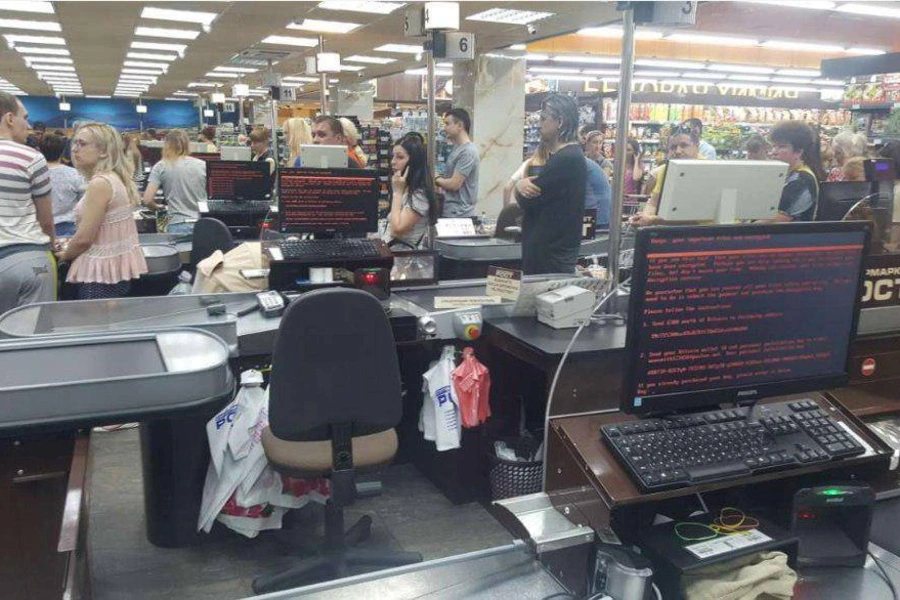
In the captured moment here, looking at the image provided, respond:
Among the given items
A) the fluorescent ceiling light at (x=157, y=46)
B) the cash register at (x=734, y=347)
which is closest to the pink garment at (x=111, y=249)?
the cash register at (x=734, y=347)

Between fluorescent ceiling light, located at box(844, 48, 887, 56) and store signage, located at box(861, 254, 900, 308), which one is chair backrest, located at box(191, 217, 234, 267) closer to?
store signage, located at box(861, 254, 900, 308)

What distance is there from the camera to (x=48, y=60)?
14.9 meters

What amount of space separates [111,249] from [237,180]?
7.36ft

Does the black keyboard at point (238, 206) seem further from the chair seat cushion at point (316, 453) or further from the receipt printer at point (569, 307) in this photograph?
the receipt printer at point (569, 307)

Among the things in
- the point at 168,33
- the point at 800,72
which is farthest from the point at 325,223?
the point at 800,72

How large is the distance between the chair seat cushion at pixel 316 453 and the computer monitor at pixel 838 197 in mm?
2233

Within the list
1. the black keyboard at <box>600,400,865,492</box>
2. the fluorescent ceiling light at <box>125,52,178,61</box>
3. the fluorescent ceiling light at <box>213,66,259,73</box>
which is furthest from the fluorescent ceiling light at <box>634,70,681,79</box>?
the black keyboard at <box>600,400,865,492</box>

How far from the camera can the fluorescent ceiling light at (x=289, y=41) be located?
10.5 m

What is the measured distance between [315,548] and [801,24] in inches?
339

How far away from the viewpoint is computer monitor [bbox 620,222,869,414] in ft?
4.17

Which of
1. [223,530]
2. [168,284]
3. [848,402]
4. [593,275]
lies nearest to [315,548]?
[223,530]

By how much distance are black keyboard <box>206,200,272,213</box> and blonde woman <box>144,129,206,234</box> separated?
5.0 inches

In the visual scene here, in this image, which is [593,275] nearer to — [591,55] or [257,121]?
[591,55]

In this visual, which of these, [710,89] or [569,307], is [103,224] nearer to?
[569,307]
